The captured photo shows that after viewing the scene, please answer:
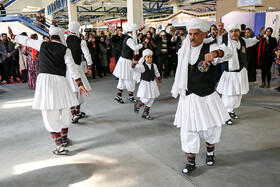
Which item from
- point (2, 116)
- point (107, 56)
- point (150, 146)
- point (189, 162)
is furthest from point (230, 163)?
point (107, 56)

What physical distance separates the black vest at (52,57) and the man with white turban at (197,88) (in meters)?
1.48

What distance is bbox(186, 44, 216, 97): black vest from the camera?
243 centimetres

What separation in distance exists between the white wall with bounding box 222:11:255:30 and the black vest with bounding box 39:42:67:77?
755 cm

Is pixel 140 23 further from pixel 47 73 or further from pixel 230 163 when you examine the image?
pixel 230 163

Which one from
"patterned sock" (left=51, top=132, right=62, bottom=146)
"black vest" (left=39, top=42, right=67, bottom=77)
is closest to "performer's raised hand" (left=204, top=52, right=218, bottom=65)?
"black vest" (left=39, top=42, right=67, bottom=77)

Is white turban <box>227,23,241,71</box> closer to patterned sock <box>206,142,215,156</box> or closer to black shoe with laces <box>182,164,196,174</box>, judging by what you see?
patterned sock <box>206,142,215,156</box>

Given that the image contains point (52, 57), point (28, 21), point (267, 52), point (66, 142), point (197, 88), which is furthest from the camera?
point (28, 21)

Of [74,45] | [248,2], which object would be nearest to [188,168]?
[74,45]

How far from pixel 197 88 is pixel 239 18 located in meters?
8.06

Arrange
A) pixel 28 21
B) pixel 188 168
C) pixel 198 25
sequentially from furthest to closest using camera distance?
pixel 28 21 < pixel 188 168 < pixel 198 25

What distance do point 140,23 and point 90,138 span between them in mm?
5731

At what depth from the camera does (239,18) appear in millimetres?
9312

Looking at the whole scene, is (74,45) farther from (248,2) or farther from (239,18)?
(239,18)

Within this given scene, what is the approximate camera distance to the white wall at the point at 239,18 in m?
8.91
